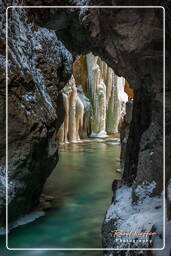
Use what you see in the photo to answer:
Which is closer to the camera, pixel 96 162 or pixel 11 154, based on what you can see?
pixel 11 154

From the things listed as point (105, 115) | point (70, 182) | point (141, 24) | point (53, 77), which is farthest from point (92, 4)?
point (105, 115)

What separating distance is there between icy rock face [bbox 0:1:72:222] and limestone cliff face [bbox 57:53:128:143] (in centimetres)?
1395

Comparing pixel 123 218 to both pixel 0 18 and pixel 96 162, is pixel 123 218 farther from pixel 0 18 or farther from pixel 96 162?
pixel 96 162

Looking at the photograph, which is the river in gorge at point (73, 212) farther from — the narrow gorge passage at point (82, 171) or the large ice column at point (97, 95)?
the large ice column at point (97, 95)

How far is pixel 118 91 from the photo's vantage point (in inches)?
1206

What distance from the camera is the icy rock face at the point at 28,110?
693cm

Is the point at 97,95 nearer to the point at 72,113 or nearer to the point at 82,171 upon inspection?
the point at 72,113

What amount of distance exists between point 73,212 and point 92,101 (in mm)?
19996

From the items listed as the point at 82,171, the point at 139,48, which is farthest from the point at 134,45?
the point at 82,171

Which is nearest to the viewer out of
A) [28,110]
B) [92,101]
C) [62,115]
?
[28,110]

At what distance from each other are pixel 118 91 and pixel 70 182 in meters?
19.8

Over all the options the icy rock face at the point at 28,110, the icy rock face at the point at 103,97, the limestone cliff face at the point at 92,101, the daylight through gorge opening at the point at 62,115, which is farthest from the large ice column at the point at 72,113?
the icy rock face at the point at 28,110

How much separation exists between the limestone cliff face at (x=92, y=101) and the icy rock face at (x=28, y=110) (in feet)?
45.8

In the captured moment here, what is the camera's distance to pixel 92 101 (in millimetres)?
27922
